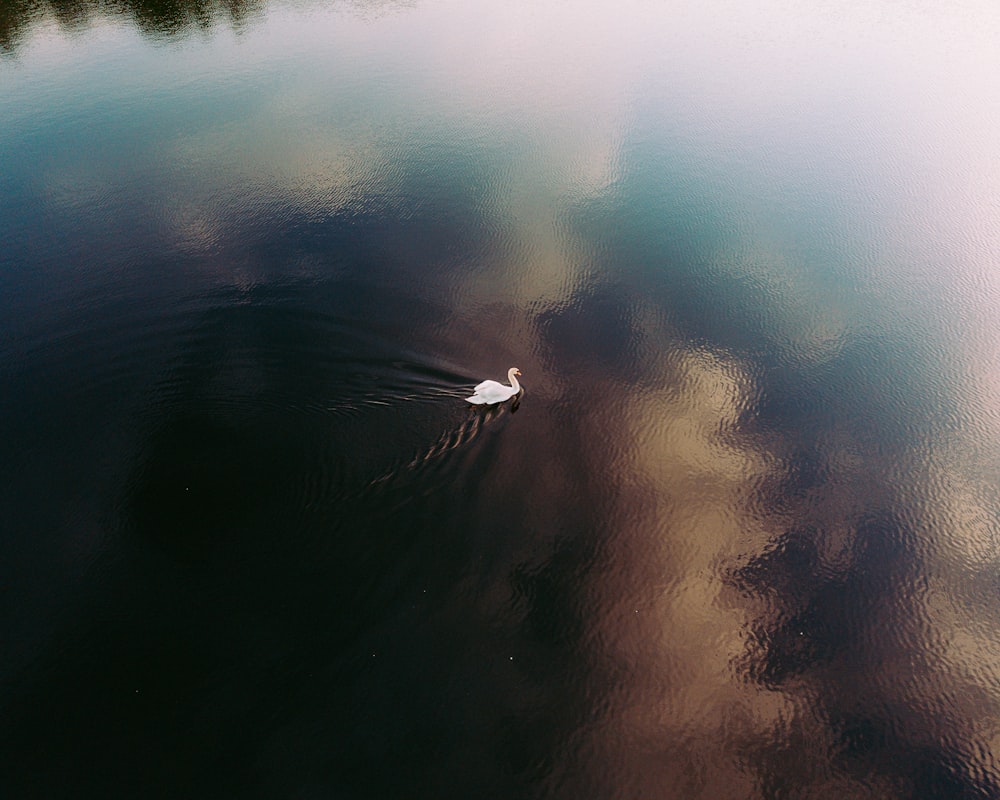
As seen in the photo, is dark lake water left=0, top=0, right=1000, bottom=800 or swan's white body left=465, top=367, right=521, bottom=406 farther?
swan's white body left=465, top=367, right=521, bottom=406

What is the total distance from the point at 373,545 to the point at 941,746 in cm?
1238

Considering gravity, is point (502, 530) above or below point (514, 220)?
below

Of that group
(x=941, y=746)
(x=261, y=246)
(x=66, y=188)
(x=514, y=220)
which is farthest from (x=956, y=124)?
(x=66, y=188)

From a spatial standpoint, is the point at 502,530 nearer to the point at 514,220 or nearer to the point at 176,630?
the point at 176,630

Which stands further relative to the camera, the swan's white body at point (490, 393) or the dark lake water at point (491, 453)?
the swan's white body at point (490, 393)

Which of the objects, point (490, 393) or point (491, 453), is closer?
point (491, 453)

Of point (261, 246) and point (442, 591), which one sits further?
point (261, 246)

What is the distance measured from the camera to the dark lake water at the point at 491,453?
441 inches

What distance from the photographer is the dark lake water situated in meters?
11.2

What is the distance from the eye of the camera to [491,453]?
15.6 m

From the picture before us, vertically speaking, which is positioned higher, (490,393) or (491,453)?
(490,393)

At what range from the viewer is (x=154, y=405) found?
1591 centimetres

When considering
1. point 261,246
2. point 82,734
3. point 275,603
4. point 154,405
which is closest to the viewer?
point 82,734

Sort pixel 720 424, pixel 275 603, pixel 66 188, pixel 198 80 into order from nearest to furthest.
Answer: pixel 275 603
pixel 720 424
pixel 66 188
pixel 198 80
